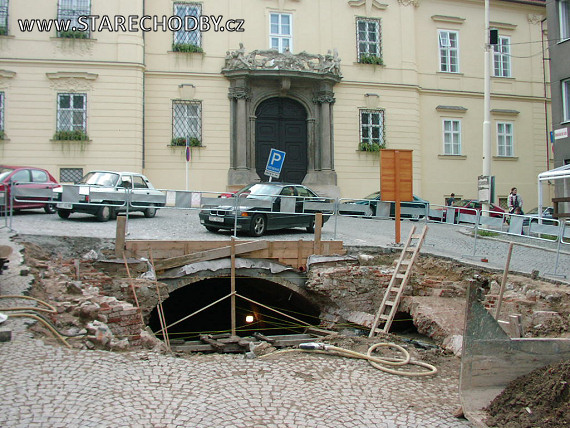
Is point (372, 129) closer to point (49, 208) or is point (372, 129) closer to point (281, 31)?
point (281, 31)

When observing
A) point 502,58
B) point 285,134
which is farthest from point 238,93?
point 502,58

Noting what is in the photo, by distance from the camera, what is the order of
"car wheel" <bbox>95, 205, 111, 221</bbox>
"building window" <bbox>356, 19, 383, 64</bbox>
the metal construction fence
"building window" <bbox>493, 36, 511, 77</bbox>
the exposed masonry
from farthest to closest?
"building window" <bbox>493, 36, 511, 77</bbox>
"building window" <bbox>356, 19, 383, 64</bbox>
"car wheel" <bbox>95, 205, 111, 221</bbox>
the metal construction fence
the exposed masonry

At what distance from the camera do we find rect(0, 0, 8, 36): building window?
23156 mm

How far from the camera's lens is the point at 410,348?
834 centimetres

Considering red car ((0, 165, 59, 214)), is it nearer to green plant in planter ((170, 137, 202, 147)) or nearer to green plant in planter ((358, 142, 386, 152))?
green plant in planter ((170, 137, 202, 147))

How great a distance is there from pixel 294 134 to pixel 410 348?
1916cm

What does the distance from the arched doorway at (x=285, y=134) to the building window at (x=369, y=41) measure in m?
4.06

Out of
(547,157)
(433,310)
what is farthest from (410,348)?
(547,157)

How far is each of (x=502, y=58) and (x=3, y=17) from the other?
23.9m

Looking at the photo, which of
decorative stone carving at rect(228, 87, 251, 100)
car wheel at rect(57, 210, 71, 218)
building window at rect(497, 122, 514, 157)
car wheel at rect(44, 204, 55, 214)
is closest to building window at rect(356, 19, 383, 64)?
decorative stone carving at rect(228, 87, 251, 100)

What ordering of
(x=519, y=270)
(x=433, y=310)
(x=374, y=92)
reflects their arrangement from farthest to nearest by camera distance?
(x=374, y=92)
(x=519, y=270)
(x=433, y=310)

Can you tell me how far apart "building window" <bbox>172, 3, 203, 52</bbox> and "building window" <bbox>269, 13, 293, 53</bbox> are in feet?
10.9

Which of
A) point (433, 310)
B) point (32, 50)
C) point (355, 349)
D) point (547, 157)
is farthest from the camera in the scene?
point (547, 157)

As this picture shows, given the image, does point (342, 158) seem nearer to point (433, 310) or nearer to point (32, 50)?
point (32, 50)
